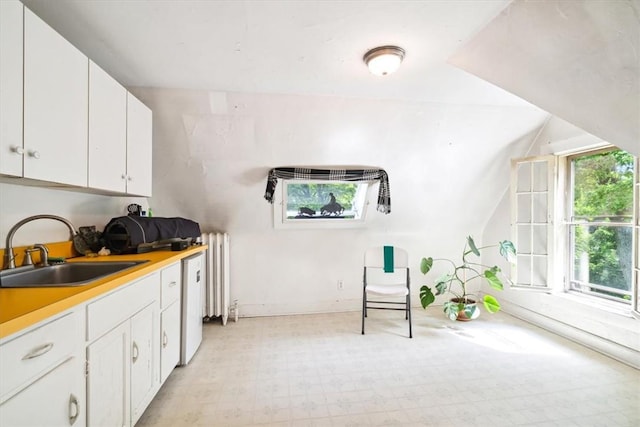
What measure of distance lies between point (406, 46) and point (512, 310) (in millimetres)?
3148

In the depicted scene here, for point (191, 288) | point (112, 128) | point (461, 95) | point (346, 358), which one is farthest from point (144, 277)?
point (461, 95)

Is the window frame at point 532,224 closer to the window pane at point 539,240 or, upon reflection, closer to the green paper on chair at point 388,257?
the window pane at point 539,240

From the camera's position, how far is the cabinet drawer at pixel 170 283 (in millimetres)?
1745

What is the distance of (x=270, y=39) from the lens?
5.36ft

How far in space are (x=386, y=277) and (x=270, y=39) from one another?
288 centimetres

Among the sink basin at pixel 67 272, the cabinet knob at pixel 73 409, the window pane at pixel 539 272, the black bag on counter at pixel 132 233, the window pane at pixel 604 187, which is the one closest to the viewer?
the cabinet knob at pixel 73 409

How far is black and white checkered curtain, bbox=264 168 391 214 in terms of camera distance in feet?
9.10

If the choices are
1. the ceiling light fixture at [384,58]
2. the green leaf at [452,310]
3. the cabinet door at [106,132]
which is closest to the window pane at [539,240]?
the green leaf at [452,310]

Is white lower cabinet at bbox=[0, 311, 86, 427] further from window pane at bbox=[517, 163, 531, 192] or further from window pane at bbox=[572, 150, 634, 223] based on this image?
window pane at bbox=[517, 163, 531, 192]

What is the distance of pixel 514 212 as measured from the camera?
2.96 meters

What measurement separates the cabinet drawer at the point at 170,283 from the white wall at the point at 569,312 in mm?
3448

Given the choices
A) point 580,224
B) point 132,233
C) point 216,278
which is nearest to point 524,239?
point 580,224

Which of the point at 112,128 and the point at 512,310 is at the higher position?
the point at 112,128

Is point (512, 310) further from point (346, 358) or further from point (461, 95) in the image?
point (461, 95)
